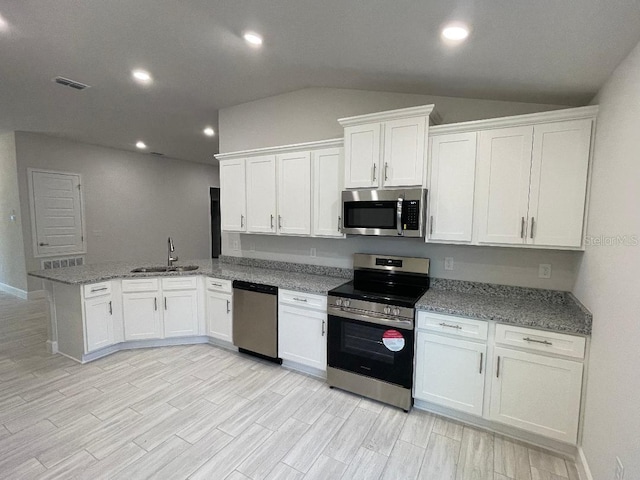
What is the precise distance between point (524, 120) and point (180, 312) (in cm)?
384

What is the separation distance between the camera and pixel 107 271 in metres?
3.49

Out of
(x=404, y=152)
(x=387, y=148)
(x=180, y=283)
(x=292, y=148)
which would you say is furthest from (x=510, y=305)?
(x=180, y=283)

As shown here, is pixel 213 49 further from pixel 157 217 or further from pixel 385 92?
pixel 157 217

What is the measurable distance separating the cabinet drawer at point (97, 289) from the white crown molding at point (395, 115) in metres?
3.04

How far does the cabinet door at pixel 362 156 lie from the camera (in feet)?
8.83

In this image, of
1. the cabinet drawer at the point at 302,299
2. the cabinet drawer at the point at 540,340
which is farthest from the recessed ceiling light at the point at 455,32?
the cabinet drawer at the point at 302,299

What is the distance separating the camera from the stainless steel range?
93.4 inches

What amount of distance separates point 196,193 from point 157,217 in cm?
128

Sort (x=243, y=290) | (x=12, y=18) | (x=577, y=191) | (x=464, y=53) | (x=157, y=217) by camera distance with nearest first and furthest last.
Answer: (x=464, y=53) < (x=577, y=191) < (x=12, y=18) < (x=243, y=290) < (x=157, y=217)

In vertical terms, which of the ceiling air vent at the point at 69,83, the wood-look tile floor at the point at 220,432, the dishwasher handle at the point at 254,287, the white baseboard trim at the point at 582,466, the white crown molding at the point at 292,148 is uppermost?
the ceiling air vent at the point at 69,83

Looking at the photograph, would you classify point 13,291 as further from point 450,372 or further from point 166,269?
point 450,372

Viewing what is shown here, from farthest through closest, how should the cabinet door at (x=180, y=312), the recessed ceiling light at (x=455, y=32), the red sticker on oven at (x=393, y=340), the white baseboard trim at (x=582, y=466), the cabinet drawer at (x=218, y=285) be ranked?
1. the cabinet door at (x=180, y=312)
2. the cabinet drawer at (x=218, y=285)
3. the red sticker on oven at (x=393, y=340)
4. the white baseboard trim at (x=582, y=466)
5. the recessed ceiling light at (x=455, y=32)

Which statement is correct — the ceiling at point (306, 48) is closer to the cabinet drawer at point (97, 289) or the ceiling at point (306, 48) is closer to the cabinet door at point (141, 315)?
the cabinet drawer at point (97, 289)

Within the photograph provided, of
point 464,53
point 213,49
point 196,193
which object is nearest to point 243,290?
point 213,49
